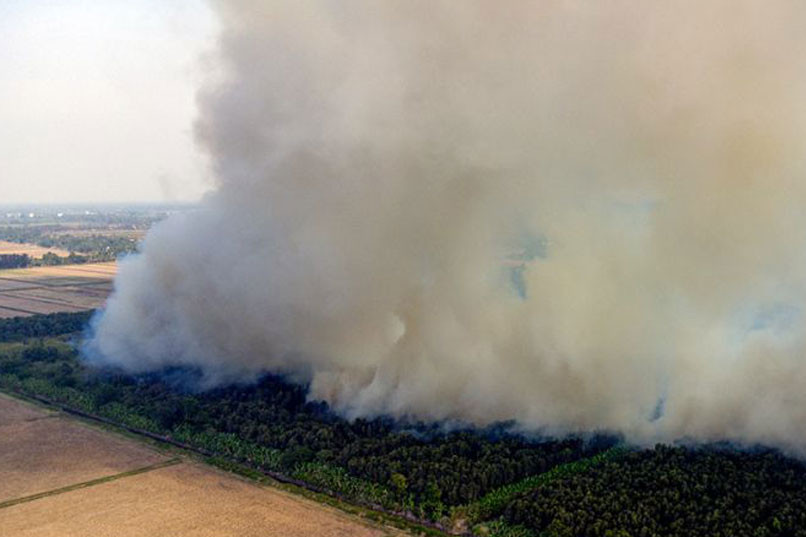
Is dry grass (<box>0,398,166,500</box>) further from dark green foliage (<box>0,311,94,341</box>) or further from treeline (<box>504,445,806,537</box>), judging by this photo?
dark green foliage (<box>0,311,94,341</box>)

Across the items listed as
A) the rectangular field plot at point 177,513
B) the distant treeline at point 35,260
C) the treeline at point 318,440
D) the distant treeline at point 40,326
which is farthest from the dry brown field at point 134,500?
the distant treeline at point 35,260

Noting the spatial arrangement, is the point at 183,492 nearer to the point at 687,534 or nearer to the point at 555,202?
the point at 687,534

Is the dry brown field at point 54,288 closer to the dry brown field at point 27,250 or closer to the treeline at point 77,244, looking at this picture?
the treeline at point 77,244

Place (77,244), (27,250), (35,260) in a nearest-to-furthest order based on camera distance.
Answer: (35,260), (27,250), (77,244)

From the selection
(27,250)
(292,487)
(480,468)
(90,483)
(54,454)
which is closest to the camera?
(90,483)

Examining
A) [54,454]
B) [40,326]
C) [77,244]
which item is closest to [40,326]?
[40,326]

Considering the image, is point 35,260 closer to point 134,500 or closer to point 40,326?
point 40,326

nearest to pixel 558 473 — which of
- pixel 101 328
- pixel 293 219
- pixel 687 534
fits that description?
pixel 687 534

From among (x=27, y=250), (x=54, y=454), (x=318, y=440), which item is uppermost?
(x=27, y=250)
